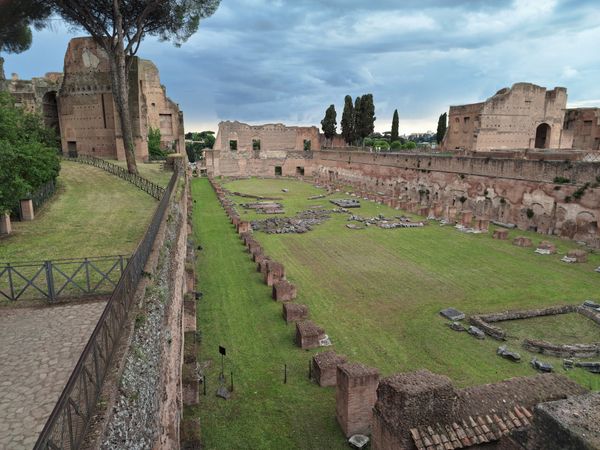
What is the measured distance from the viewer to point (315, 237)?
18.4 m

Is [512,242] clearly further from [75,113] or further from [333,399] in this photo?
[75,113]

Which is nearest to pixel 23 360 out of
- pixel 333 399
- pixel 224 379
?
pixel 224 379

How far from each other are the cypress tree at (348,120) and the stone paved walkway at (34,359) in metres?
39.8

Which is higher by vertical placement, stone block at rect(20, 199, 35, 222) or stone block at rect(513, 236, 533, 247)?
stone block at rect(20, 199, 35, 222)

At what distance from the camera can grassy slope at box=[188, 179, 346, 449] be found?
20.7 feet

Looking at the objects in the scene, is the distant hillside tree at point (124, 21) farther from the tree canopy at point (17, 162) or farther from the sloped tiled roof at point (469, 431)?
the sloped tiled roof at point (469, 431)

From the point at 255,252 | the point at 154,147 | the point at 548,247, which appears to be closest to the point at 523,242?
the point at 548,247

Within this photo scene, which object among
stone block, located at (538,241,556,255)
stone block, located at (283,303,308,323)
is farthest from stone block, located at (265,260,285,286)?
stone block, located at (538,241,556,255)

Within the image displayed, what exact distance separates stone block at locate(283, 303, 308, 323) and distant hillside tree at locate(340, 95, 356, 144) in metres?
36.6

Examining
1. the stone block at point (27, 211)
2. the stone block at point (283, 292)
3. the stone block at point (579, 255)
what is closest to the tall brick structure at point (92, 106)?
the stone block at point (27, 211)

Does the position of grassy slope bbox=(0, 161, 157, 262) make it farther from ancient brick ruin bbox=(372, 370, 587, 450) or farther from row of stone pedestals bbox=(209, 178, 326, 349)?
ancient brick ruin bbox=(372, 370, 587, 450)

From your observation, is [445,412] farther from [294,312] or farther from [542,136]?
[542,136]

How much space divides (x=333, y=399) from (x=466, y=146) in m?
31.4

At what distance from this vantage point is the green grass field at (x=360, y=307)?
272 inches
